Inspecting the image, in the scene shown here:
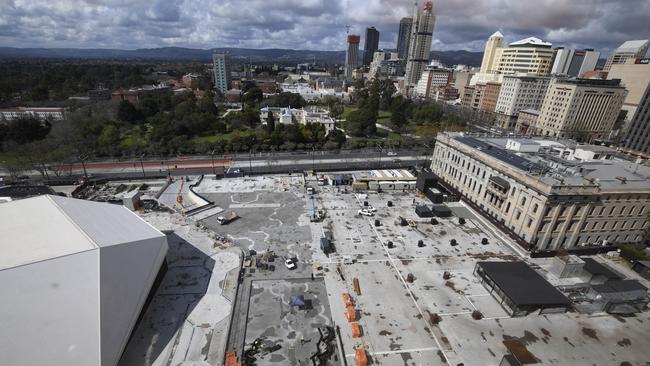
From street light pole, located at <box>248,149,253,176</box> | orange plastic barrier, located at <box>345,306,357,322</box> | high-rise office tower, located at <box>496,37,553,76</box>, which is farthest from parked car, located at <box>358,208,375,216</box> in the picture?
high-rise office tower, located at <box>496,37,553,76</box>

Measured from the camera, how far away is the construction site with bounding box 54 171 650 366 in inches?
1268

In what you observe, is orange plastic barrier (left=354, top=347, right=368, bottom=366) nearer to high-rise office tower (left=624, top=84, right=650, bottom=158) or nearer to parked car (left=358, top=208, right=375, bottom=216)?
parked car (left=358, top=208, right=375, bottom=216)

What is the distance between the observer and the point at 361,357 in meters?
30.4

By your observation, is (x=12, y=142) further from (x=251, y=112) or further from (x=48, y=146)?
(x=251, y=112)

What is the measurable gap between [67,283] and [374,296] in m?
34.1

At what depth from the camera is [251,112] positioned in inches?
4931

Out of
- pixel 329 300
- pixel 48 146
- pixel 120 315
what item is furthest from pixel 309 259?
pixel 48 146

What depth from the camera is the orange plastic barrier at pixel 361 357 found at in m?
30.2

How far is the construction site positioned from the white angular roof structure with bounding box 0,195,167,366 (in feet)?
15.6

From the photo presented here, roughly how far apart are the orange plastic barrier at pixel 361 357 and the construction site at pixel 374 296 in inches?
6.7

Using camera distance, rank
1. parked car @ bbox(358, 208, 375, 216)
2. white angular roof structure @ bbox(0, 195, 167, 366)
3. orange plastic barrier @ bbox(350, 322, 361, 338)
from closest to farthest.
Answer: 1. white angular roof structure @ bbox(0, 195, 167, 366)
2. orange plastic barrier @ bbox(350, 322, 361, 338)
3. parked car @ bbox(358, 208, 375, 216)

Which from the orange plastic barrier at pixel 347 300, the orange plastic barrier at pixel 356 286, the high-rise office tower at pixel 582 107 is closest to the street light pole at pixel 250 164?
the orange plastic barrier at pixel 356 286

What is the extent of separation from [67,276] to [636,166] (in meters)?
94.0

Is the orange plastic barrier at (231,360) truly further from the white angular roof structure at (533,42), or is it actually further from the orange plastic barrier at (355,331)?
the white angular roof structure at (533,42)
